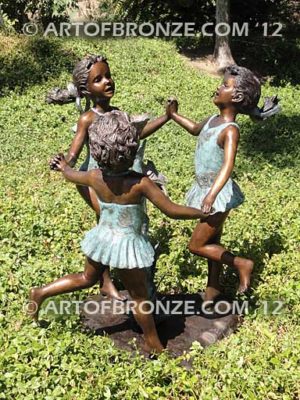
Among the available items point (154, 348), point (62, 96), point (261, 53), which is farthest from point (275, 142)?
point (261, 53)

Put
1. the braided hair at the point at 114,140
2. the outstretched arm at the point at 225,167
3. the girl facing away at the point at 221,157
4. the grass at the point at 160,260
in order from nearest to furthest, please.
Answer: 1. the braided hair at the point at 114,140
2. the grass at the point at 160,260
3. the outstretched arm at the point at 225,167
4. the girl facing away at the point at 221,157

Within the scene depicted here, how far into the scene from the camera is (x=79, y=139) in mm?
4242

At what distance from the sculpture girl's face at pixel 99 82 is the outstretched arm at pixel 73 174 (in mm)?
648

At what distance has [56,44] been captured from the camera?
1300 centimetres

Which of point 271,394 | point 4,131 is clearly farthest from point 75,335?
point 4,131

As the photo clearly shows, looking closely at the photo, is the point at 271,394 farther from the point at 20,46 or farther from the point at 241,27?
the point at 241,27

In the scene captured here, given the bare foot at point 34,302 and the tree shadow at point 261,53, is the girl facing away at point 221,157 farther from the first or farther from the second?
the tree shadow at point 261,53

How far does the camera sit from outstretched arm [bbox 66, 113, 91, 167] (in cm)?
420

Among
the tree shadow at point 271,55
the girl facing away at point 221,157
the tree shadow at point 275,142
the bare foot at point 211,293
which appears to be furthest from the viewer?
the tree shadow at point 271,55

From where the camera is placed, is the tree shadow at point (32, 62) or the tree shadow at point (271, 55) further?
the tree shadow at point (271, 55)

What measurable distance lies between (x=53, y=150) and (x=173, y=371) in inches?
215

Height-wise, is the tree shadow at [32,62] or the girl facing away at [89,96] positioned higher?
the tree shadow at [32,62]

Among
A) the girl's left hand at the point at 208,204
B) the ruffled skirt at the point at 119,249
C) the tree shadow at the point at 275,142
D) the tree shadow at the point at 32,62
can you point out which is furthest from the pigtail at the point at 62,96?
the tree shadow at the point at 32,62

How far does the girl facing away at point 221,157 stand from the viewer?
4004 mm
